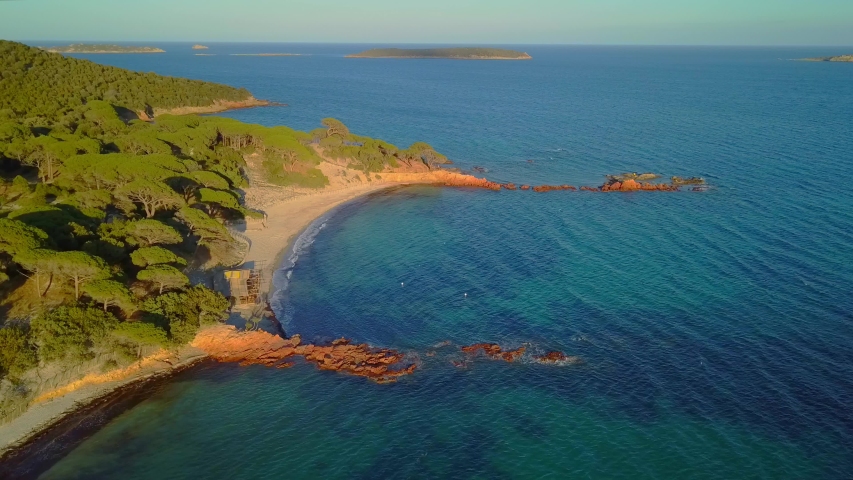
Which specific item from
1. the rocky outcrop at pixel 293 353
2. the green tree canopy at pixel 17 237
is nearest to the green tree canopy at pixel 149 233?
the green tree canopy at pixel 17 237

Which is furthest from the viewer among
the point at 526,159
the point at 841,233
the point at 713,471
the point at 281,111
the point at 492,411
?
the point at 281,111

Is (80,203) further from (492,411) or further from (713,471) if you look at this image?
(713,471)

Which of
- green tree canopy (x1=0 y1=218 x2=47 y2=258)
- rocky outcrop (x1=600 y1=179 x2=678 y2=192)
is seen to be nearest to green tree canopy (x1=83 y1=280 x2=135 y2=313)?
green tree canopy (x1=0 y1=218 x2=47 y2=258)

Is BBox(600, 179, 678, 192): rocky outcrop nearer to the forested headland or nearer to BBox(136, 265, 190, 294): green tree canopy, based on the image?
the forested headland

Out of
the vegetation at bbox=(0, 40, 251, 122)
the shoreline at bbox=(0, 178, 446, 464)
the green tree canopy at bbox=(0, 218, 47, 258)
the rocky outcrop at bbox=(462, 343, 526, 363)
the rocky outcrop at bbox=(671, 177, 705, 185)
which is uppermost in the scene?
the vegetation at bbox=(0, 40, 251, 122)

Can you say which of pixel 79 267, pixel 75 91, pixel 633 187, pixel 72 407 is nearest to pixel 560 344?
pixel 72 407

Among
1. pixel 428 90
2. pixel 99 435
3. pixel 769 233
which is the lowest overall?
pixel 99 435

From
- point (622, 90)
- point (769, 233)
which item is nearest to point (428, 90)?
point (622, 90)
